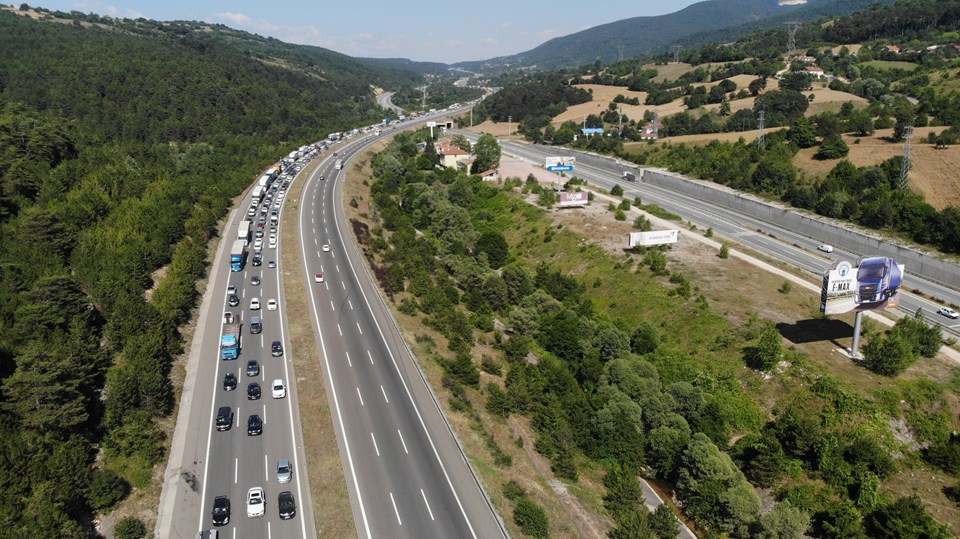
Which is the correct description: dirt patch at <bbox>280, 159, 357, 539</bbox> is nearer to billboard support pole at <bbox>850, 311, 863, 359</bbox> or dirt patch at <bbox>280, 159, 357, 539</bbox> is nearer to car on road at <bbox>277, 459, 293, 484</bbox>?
car on road at <bbox>277, 459, 293, 484</bbox>

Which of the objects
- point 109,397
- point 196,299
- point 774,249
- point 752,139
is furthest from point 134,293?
point 752,139

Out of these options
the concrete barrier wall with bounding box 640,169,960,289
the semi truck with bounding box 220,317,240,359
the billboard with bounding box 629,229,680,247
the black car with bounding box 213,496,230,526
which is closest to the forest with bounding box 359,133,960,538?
the billboard with bounding box 629,229,680,247

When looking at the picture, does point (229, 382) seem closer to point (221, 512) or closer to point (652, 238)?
point (221, 512)

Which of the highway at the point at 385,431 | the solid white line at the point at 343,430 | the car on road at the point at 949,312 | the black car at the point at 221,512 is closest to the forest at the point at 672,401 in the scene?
the highway at the point at 385,431

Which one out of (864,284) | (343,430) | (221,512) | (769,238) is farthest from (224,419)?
(769,238)

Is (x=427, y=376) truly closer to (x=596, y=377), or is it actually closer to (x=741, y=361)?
(x=596, y=377)

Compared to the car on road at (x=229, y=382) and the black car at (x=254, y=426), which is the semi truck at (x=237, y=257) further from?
the black car at (x=254, y=426)
